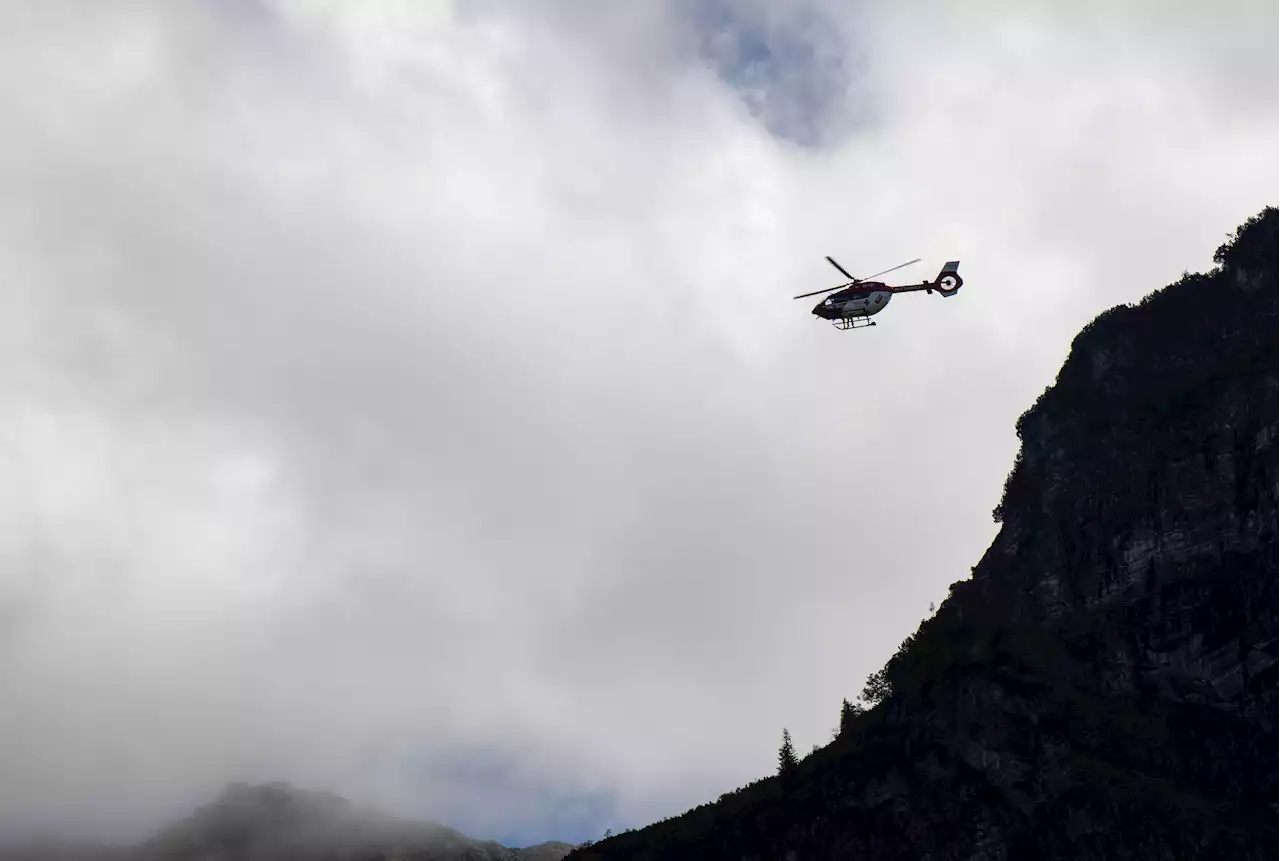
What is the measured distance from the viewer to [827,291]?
199375mm
